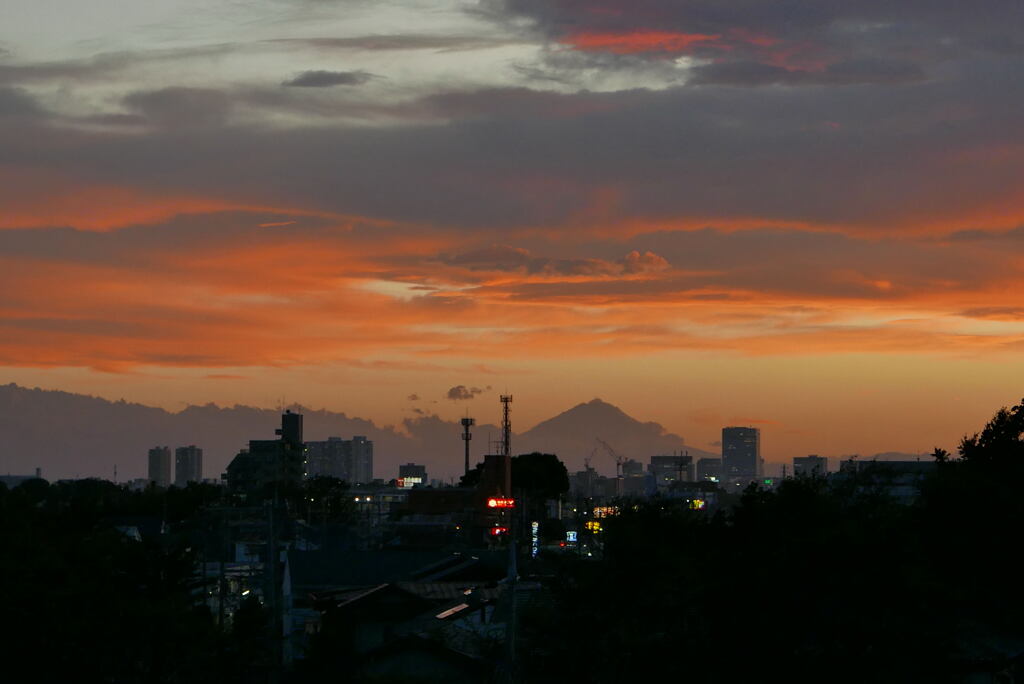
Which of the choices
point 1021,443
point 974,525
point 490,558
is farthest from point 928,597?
point 490,558

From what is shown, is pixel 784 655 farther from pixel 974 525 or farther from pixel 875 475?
pixel 974 525

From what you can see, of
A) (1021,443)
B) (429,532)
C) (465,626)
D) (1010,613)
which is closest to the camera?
(1010,613)

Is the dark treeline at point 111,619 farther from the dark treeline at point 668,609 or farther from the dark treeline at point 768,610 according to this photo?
the dark treeline at point 768,610

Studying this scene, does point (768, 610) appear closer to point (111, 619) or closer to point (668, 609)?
point (668, 609)

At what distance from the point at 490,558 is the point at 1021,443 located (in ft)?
106

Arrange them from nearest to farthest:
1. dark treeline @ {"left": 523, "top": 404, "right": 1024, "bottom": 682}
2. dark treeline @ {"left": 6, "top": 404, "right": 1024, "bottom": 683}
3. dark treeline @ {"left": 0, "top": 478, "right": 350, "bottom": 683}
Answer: dark treeline @ {"left": 523, "top": 404, "right": 1024, "bottom": 682}, dark treeline @ {"left": 6, "top": 404, "right": 1024, "bottom": 683}, dark treeline @ {"left": 0, "top": 478, "right": 350, "bottom": 683}

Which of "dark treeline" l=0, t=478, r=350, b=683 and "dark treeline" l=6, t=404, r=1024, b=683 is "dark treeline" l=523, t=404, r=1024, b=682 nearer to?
"dark treeline" l=6, t=404, r=1024, b=683

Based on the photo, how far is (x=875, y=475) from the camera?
47719mm

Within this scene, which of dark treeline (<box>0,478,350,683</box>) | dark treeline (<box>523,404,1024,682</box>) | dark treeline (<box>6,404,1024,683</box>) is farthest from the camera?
dark treeline (<box>0,478,350,683</box>)

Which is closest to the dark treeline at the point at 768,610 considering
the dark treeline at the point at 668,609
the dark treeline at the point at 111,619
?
the dark treeline at the point at 668,609

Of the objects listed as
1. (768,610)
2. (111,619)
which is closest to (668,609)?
(768,610)

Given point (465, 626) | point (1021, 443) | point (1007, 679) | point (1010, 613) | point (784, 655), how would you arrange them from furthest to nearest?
Answer: point (1021, 443)
point (465, 626)
point (1010, 613)
point (1007, 679)
point (784, 655)

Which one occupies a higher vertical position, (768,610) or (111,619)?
(768,610)

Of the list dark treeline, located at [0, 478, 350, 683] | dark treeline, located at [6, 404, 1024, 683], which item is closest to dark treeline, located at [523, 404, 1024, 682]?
dark treeline, located at [6, 404, 1024, 683]
